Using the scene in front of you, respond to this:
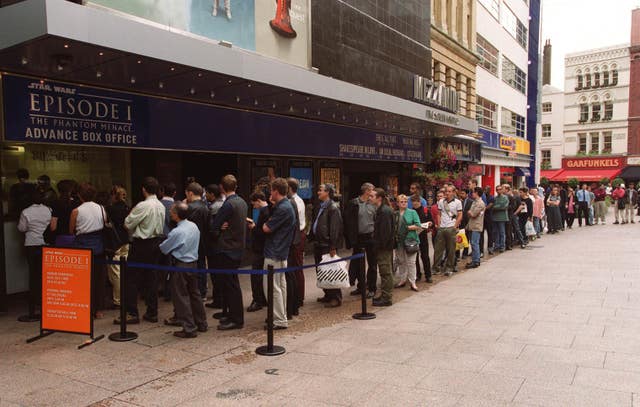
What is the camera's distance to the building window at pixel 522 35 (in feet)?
116

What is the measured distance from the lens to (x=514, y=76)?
3441cm

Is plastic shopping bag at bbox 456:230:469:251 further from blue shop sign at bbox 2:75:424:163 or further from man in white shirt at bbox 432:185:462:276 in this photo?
blue shop sign at bbox 2:75:424:163

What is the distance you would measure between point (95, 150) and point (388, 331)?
6.50 meters

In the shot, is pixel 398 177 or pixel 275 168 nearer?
pixel 275 168

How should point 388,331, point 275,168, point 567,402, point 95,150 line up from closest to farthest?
point 567,402 → point 388,331 → point 95,150 → point 275,168

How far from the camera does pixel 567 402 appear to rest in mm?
4445

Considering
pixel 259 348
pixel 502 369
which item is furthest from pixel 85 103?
pixel 502 369

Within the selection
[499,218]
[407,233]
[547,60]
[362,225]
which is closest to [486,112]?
[499,218]

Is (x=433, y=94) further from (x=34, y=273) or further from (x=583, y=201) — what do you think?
(x=34, y=273)

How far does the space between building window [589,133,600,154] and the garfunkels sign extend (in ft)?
3.87

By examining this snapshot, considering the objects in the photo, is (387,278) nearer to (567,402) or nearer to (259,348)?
(259,348)

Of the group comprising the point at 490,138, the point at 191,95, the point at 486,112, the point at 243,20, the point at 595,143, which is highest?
the point at 595,143

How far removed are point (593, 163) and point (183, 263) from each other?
54.4 meters

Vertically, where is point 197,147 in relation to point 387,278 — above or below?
above
